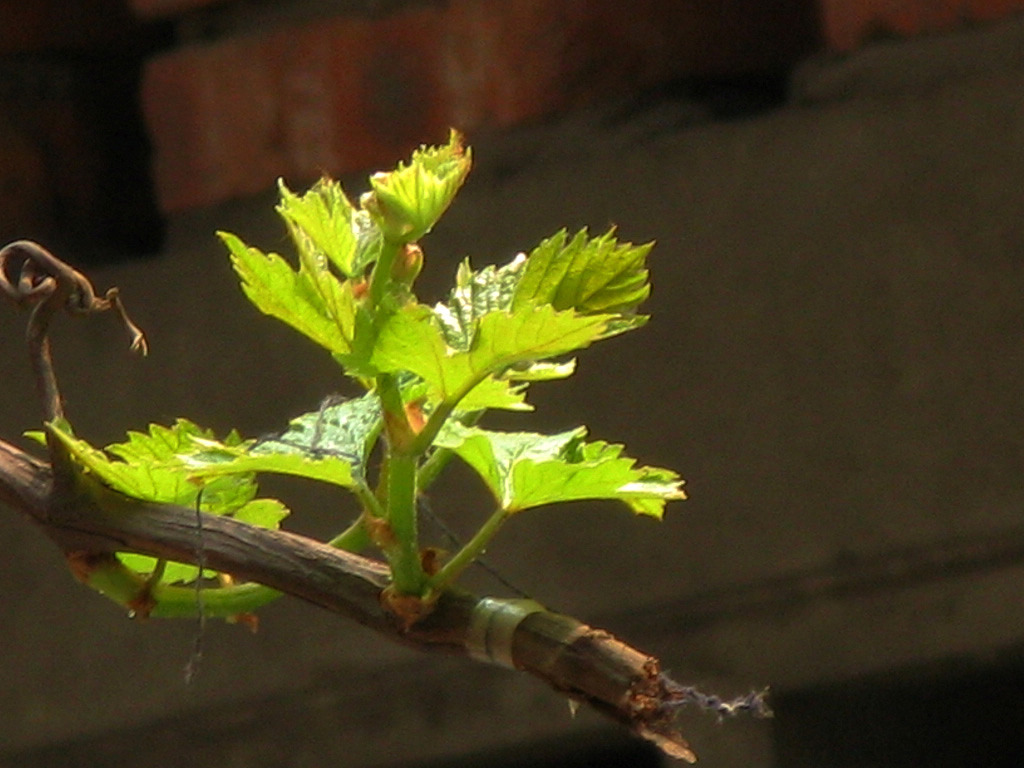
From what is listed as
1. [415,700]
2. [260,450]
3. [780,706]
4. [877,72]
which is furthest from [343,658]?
[260,450]

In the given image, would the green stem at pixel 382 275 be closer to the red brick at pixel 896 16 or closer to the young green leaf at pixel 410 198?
the young green leaf at pixel 410 198

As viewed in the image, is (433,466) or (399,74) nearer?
(433,466)

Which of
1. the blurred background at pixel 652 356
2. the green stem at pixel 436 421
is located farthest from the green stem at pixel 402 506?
the blurred background at pixel 652 356

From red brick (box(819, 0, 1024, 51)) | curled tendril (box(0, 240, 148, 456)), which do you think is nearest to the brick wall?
red brick (box(819, 0, 1024, 51))

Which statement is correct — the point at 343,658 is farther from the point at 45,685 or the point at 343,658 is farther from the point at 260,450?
the point at 260,450

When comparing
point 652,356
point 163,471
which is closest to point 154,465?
point 163,471

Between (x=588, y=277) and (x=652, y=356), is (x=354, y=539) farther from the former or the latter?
(x=652, y=356)
